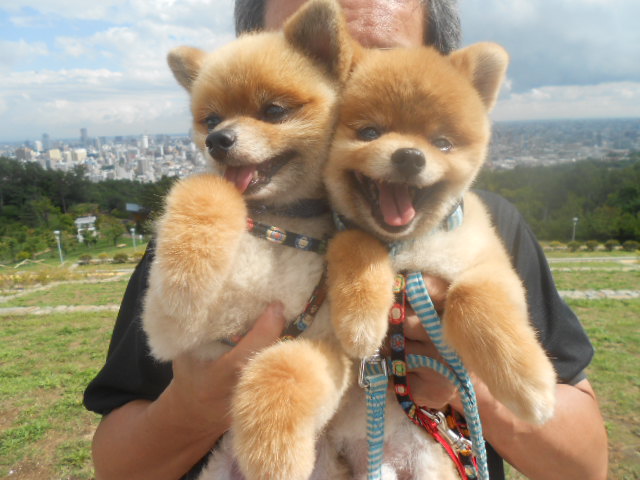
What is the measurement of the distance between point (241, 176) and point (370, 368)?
76 cm

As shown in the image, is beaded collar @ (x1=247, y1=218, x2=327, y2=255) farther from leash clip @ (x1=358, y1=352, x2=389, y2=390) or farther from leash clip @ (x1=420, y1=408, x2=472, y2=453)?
leash clip @ (x1=420, y1=408, x2=472, y2=453)

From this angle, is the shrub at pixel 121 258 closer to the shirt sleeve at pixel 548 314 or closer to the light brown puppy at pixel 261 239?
the light brown puppy at pixel 261 239

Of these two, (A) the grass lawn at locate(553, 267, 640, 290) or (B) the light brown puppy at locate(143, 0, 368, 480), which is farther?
(A) the grass lawn at locate(553, 267, 640, 290)

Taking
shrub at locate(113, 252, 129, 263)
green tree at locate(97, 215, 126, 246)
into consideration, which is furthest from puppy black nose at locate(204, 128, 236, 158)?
green tree at locate(97, 215, 126, 246)

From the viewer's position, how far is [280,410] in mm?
1233

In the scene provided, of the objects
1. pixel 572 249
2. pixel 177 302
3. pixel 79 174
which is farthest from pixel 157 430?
pixel 79 174

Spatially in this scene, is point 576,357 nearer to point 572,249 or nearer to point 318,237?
point 318,237

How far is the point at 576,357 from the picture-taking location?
196cm

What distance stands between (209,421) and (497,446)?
111cm

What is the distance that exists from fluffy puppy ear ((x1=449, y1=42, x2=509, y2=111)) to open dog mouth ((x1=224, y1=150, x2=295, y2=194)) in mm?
707

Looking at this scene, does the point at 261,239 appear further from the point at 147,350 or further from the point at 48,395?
the point at 48,395

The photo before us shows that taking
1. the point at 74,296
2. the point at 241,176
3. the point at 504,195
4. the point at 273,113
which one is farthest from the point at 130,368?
the point at 504,195

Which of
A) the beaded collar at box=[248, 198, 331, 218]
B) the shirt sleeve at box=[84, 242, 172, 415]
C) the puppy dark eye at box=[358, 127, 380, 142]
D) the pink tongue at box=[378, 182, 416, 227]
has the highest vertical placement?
the puppy dark eye at box=[358, 127, 380, 142]

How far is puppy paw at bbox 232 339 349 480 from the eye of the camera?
1.23m
